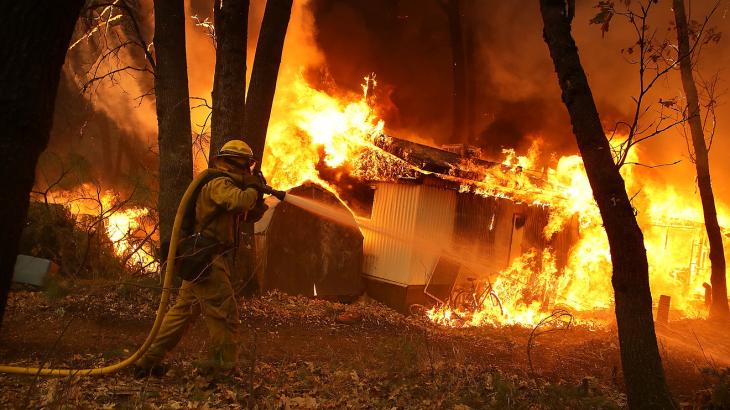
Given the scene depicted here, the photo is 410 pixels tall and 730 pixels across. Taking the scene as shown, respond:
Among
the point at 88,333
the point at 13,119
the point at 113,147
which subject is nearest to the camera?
the point at 13,119

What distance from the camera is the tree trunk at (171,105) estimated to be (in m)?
7.60

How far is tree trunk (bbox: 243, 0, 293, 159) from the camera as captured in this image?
8883 mm

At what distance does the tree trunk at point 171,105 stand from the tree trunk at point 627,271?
552cm

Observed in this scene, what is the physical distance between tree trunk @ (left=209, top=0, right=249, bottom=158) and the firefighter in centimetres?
306

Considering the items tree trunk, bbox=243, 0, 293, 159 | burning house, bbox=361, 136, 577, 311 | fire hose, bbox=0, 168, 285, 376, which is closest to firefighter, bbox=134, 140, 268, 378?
fire hose, bbox=0, 168, 285, 376

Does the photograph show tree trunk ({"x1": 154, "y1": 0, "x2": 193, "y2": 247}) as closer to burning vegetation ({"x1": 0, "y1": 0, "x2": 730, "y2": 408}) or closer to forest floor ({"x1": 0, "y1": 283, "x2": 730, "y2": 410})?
burning vegetation ({"x1": 0, "y1": 0, "x2": 730, "y2": 408})

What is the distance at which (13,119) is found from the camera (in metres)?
2.17

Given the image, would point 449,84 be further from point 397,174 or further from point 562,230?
point 397,174

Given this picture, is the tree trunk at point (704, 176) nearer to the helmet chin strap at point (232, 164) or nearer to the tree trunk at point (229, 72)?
the tree trunk at point (229, 72)

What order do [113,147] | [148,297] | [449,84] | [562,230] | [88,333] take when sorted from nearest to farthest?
[88,333] → [148,297] → [562,230] → [113,147] → [449,84]

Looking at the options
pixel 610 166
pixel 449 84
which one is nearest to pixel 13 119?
pixel 610 166

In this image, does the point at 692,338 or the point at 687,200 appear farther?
the point at 687,200

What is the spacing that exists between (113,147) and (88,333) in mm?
15451

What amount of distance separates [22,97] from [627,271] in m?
4.23
